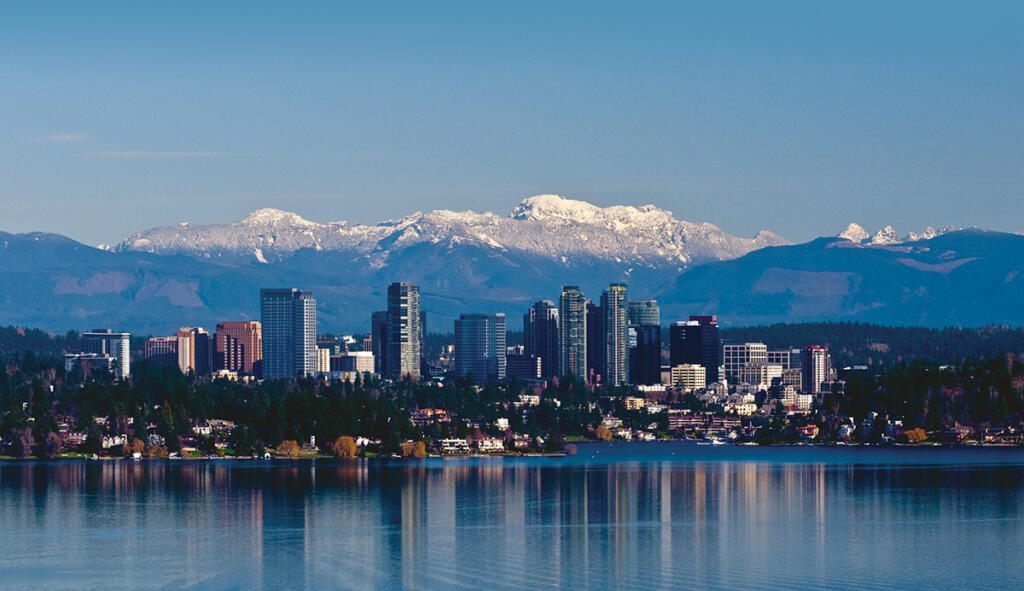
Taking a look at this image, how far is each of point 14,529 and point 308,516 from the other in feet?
52.4

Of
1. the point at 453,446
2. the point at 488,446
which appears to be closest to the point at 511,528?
the point at 453,446

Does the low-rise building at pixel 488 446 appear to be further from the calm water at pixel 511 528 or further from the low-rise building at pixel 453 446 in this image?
the calm water at pixel 511 528

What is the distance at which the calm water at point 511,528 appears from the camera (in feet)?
271

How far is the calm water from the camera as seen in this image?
82.5 meters

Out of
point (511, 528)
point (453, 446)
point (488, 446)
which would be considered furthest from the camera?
point (488, 446)

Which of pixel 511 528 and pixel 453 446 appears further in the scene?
pixel 453 446

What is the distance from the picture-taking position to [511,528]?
102562 millimetres

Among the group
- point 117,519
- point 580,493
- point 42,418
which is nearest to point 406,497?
point 580,493

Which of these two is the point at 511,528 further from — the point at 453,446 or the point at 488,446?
the point at 488,446

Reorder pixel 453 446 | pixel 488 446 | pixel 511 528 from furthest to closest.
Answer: pixel 488 446, pixel 453 446, pixel 511 528

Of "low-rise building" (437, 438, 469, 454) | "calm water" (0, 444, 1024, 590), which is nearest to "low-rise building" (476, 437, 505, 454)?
"low-rise building" (437, 438, 469, 454)

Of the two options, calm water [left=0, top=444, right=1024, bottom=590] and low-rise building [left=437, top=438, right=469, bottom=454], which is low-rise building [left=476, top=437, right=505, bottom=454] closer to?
low-rise building [left=437, top=438, right=469, bottom=454]

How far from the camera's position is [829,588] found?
3059 inches

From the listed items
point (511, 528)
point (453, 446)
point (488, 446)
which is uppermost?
point (511, 528)
